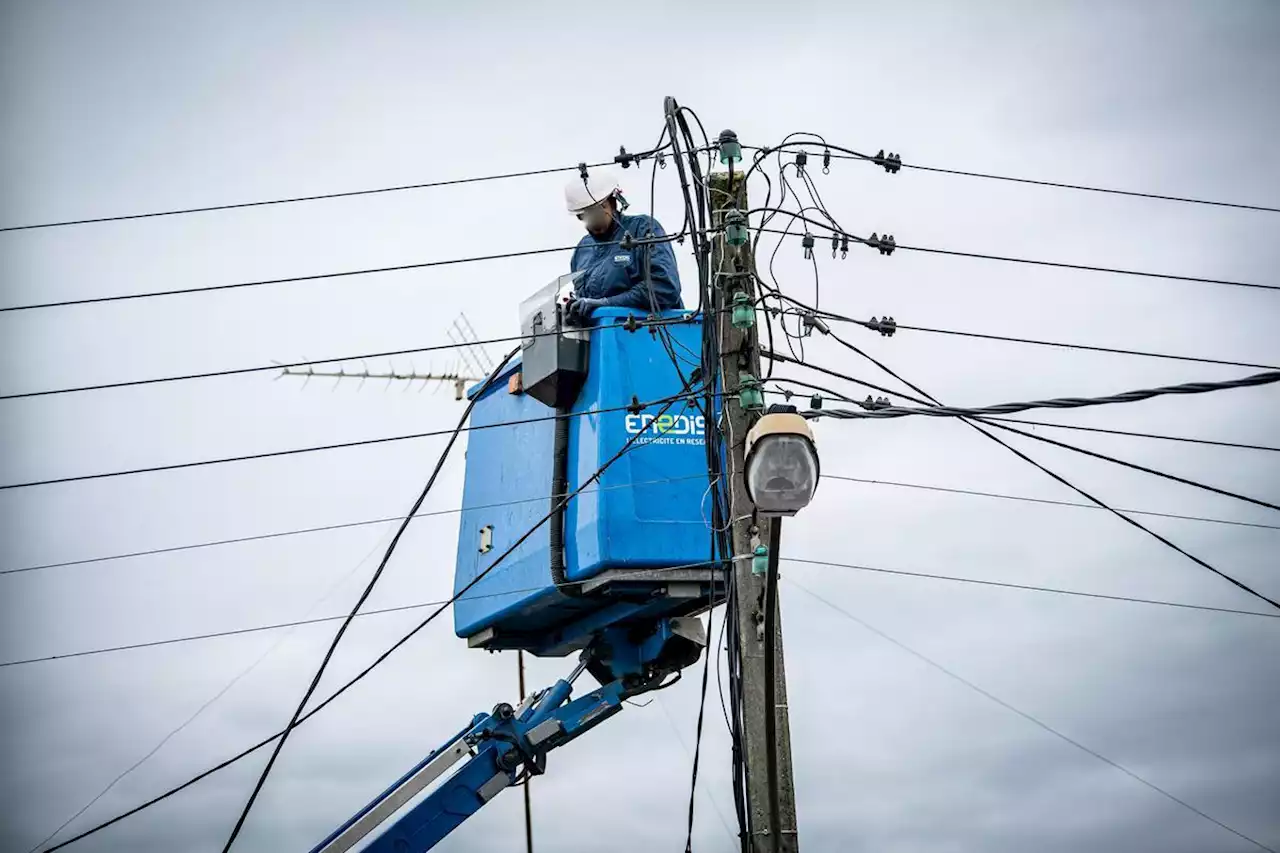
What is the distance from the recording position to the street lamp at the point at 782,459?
6.43 m

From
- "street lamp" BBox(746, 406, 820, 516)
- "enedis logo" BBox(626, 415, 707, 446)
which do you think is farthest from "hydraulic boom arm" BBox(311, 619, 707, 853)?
"street lamp" BBox(746, 406, 820, 516)

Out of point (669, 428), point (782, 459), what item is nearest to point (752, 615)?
point (782, 459)

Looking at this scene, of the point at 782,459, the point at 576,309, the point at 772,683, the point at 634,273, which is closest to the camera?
the point at 782,459

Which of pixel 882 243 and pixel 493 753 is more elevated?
pixel 882 243

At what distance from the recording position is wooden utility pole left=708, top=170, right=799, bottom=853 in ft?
24.4

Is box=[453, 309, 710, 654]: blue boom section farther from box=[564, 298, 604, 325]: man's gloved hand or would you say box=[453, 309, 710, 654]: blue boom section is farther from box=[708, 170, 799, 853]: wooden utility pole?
box=[708, 170, 799, 853]: wooden utility pole

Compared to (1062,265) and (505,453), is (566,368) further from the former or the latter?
(1062,265)

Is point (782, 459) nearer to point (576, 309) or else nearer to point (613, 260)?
point (576, 309)

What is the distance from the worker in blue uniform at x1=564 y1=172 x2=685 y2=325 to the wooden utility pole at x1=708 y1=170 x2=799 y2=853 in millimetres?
794

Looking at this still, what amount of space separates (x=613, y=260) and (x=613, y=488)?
177 cm

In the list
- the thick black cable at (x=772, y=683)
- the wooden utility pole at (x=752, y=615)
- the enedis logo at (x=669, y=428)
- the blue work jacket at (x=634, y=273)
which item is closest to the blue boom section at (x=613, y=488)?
the enedis logo at (x=669, y=428)

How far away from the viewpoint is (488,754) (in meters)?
10.2

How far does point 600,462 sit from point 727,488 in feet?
3.04

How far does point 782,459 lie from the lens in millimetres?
6430
